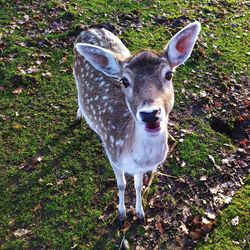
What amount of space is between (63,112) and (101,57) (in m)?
2.86

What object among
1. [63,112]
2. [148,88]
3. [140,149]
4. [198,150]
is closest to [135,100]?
[148,88]

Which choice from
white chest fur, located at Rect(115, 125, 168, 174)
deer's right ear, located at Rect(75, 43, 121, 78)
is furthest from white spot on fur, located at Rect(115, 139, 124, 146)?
deer's right ear, located at Rect(75, 43, 121, 78)

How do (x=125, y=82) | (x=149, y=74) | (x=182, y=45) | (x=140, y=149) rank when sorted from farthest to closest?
(x=140, y=149) < (x=182, y=45) < (x=125, y=82) < (x=149, y=74)

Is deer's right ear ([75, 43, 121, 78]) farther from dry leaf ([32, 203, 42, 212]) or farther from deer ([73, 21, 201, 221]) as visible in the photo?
dry leaf ([32, 203, 42, 212])

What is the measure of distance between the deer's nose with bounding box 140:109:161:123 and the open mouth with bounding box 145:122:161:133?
4.8 inches

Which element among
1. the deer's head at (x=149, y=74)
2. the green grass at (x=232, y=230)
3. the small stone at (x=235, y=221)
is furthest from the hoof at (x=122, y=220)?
the deer's head at (x=149, y=74)

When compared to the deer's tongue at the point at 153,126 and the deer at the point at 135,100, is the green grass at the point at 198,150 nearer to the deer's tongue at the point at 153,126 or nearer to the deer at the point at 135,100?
the deer at the point at 135,100

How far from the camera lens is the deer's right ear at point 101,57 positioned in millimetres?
4059

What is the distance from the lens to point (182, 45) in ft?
13.3

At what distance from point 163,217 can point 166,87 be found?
7.26 feet

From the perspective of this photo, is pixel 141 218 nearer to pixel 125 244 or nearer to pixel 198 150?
pixel 125 244

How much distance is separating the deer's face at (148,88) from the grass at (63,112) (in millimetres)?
2102

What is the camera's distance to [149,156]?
422 centimetres

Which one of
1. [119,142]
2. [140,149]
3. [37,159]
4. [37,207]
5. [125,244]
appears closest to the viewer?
[140,149]
